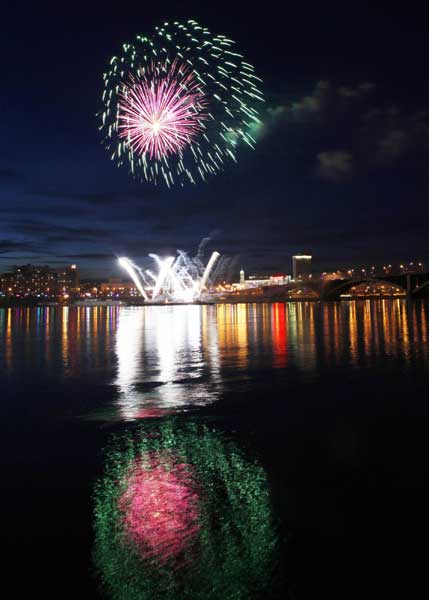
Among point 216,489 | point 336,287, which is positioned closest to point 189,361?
point 216,489

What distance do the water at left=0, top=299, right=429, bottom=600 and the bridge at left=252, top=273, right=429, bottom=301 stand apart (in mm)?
92292

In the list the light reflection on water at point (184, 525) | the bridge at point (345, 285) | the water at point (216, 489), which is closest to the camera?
the light reflection on water at point (184, 525)

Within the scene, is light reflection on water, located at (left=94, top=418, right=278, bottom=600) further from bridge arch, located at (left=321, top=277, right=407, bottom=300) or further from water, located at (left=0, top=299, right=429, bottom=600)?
bridge arch, located at (left=321, top=277, right=407, bottom=300)

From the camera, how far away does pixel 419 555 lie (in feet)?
13.5

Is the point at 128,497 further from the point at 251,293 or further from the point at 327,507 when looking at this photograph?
the point at 251,293

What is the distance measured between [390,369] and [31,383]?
9880 millimetres

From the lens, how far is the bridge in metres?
98.1

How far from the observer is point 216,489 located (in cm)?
551

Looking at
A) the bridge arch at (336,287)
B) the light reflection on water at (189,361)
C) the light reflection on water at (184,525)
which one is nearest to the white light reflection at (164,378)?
the light reflection on water at (189,361)

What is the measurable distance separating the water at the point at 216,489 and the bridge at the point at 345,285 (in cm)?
9229

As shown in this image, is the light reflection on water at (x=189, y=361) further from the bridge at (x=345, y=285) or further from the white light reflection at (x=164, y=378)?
the bridge at (x=345, y=285)

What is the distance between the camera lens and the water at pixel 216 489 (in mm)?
3879

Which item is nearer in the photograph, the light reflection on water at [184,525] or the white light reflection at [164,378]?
the light reflection on water at [184,525]


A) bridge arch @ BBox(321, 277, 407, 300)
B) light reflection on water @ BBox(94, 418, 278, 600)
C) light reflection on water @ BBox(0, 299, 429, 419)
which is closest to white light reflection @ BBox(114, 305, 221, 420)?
light reflection on water @ BBox(0, 299, 429, 419)
